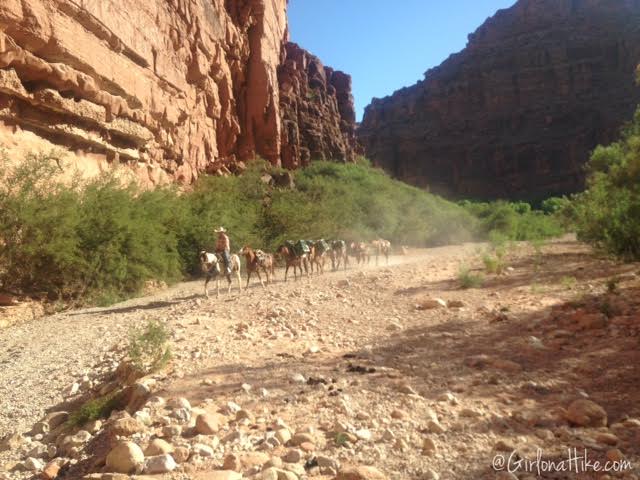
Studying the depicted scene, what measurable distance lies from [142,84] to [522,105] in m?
86.5

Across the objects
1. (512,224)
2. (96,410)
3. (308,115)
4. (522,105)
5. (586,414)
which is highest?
(522,105)

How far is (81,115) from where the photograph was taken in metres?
17.7

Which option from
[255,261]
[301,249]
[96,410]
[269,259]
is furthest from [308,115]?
[96,410]

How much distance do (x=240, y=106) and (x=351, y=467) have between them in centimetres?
3747

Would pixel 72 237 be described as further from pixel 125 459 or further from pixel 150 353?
pixel 125 459

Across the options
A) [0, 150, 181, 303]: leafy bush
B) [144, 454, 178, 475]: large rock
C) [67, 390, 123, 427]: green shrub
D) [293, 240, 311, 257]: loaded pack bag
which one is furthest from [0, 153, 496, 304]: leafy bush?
[144, 454, 178, 475]: large rock

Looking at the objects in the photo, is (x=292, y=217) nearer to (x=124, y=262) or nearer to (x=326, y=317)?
(x=124, y=262)

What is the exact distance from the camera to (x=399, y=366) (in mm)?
5844

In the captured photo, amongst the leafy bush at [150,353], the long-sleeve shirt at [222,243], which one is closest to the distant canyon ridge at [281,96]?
the long-sleeve shirt at [222,243]

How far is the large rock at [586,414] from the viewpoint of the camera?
3969 millimetres

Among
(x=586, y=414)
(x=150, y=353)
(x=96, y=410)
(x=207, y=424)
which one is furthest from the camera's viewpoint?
(x=150, y=353)

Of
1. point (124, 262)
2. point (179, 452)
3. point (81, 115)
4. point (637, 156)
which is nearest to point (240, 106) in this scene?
point (81, 115)

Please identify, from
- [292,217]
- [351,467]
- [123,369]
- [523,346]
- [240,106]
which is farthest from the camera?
[240,106]

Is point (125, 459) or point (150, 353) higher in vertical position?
point (150, 353)
